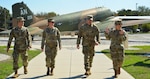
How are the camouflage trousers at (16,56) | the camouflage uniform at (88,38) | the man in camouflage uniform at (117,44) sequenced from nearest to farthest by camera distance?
the man in camouflage uniform at (117,44), the camouflage trousers at (16,56), the camouflage uniform at (88,38)

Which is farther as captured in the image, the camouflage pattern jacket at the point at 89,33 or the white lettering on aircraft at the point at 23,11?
the white lettering on aircraft at the point at 23,11

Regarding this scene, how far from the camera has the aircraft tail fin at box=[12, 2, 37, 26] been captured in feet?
111

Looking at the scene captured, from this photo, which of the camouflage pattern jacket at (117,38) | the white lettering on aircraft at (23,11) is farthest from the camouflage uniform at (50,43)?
the white lettering on aircraft at (23,11)

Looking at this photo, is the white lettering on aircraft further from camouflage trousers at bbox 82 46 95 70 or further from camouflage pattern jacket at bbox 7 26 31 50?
camouflage trousers at bbox 82 46 95 70

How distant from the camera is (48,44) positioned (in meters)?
9.76

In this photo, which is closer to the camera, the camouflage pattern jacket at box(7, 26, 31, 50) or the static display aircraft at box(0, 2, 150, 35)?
the camouflage pattern jacket at box(7, 26, 31, 50)

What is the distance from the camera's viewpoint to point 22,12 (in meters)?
34.4

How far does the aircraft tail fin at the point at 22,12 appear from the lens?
111ft

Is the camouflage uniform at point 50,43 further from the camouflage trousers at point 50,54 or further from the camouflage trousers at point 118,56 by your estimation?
the camouflage trousers at point 118,56

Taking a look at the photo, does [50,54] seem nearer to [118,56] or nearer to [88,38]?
[88,38]

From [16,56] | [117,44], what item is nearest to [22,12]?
[16,56]

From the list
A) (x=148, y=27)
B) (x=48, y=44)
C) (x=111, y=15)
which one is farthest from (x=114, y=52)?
(x=148, y=27)

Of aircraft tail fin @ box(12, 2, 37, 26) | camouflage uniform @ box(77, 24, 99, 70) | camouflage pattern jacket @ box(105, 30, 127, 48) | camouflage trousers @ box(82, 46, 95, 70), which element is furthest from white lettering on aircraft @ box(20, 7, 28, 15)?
camouflage pattern jacket @ box(105, 30, 127, 48)

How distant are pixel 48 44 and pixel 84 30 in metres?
1.22
